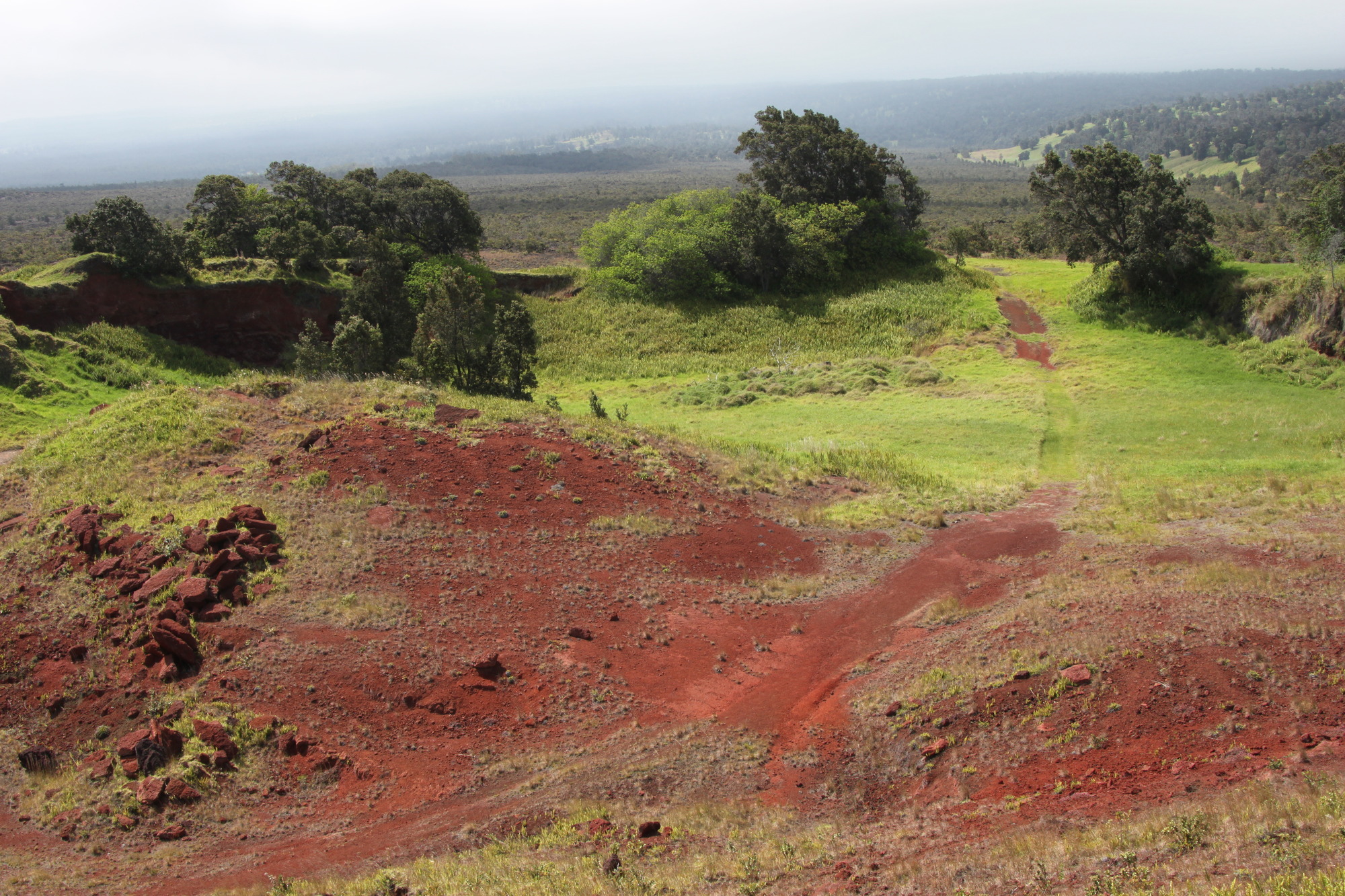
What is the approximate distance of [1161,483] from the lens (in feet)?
60.7

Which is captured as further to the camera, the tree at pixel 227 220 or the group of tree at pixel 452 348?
the tree at pixel 227 220

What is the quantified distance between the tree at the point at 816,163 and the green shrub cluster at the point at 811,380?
18362 millimetres

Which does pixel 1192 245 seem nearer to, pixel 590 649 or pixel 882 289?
pixel 882 289

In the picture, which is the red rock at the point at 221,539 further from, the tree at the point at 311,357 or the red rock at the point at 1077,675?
the tree at the point at 311,357

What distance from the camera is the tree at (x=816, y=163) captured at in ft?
158

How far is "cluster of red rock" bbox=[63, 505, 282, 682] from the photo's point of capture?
1041cm

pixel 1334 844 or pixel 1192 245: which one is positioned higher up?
pixel 1192 245

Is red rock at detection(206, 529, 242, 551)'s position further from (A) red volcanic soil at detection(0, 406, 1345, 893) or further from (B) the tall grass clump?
(B) the tall grass clump

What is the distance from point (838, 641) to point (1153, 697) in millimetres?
4561

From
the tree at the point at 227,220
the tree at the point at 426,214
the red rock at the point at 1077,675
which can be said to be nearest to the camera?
the red rock at the point at 1077,675

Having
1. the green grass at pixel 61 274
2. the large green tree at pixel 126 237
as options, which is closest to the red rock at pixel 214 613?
the green grass at pixel 61 274

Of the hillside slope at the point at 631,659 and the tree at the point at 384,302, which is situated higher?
the tree at the point at 384,302

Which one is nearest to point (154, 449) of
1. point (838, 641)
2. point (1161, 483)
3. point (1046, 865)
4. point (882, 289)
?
point (838, 641)

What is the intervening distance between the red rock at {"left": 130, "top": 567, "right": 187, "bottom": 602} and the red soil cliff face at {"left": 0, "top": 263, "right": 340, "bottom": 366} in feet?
80.1
